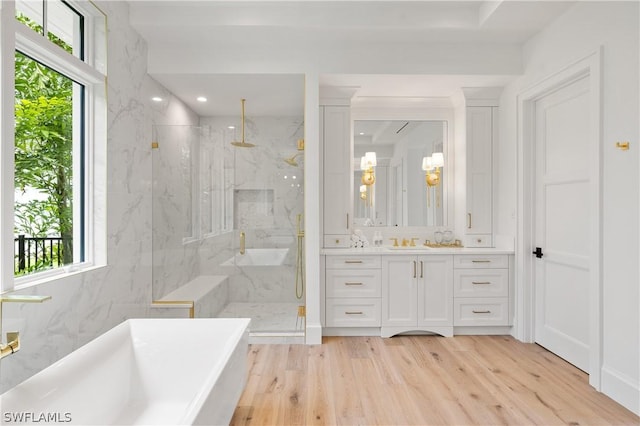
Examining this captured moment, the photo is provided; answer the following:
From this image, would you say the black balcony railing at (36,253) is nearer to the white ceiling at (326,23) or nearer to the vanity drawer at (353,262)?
the white ceiling at (326,23)

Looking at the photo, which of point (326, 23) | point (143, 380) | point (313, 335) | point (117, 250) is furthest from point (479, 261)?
point (117, 250)

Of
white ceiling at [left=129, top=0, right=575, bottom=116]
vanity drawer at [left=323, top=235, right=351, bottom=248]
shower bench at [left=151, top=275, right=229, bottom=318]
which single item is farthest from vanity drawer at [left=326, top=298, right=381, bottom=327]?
white ceiling at [left=129, top=0, right=575, bottom=116]

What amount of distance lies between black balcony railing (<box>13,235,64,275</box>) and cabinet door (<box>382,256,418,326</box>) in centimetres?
260

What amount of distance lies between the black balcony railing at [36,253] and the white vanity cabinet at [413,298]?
2605mm

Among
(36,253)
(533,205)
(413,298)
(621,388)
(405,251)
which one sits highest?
(533,205)

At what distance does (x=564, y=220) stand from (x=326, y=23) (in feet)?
8.47

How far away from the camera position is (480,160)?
3.72m

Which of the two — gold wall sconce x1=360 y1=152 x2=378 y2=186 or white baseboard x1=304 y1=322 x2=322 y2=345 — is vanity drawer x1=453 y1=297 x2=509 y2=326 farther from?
gold wall sconce x1=360 y1=152 x2=378 y2=186

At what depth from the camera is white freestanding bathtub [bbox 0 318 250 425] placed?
136cm

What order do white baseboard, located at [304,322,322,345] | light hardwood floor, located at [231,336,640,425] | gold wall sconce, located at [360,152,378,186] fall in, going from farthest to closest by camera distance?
gold wall sconce, located at [360,152,378,186]
white baseboard, located at [304,322,322,345]
light hardwood floor, located at [231,336,640,425]

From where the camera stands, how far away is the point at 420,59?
129 inches

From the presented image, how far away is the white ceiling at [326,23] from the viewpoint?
2848mm

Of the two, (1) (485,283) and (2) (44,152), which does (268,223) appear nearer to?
(2) (44,152)

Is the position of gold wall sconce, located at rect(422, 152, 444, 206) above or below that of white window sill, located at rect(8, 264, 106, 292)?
above
